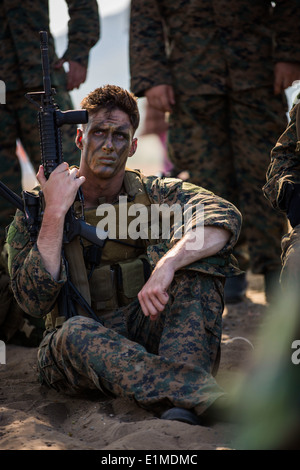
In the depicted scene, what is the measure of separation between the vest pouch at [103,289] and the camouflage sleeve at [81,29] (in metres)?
2.21

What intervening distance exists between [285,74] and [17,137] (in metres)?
2.01

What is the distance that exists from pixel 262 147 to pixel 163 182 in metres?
1.39

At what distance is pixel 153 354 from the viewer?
291cm

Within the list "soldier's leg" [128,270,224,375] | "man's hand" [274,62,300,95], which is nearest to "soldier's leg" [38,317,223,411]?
"soldier's leg" [128,270,224,375]

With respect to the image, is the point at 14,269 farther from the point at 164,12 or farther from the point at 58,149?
the point at 164,12

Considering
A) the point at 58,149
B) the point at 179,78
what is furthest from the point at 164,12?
the point at 58,149

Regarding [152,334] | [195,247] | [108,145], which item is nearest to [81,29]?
[108,145]

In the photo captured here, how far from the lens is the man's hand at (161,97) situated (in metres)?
4.91

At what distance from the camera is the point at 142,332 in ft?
11.1

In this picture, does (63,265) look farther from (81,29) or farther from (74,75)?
(81,29)

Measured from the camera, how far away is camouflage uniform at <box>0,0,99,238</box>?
4.80 m

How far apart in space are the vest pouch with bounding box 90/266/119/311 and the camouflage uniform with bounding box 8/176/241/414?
6 cm

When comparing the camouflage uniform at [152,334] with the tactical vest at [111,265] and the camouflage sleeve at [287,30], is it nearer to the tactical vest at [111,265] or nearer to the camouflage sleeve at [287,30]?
the tactical vest at [111,265]

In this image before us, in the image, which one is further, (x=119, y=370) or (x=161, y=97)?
(x=161, y=97)
